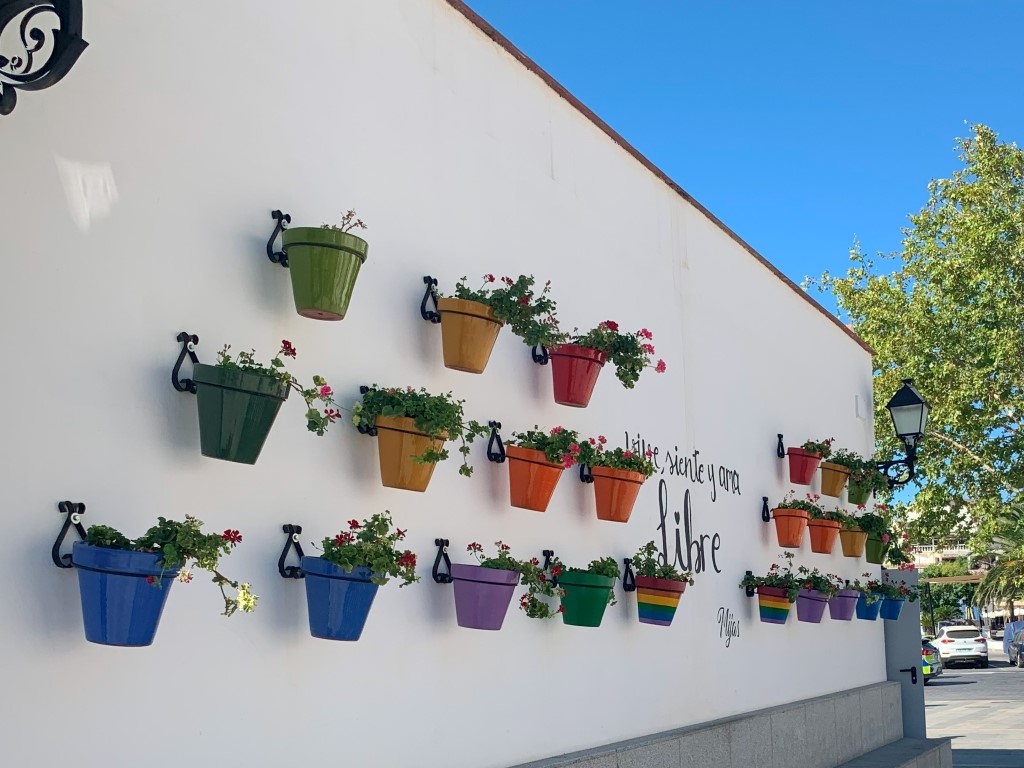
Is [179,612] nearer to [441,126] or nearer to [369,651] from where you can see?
[369,651]

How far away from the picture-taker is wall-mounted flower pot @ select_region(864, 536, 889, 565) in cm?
783

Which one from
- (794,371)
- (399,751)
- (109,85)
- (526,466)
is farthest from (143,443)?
(794,371)

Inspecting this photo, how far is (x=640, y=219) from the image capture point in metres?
5.67

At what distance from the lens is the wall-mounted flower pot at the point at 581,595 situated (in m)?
4.27

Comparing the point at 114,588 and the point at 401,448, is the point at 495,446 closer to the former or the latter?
the point at 401,448

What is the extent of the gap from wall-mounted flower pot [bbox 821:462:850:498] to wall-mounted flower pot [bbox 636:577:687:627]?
2.97 meters

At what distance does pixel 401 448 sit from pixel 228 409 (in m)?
0.73

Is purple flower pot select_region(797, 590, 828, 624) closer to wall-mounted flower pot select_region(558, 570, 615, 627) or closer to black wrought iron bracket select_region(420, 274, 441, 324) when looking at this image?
wall-mounted flower pot select_region(558, 570, 615, 627)

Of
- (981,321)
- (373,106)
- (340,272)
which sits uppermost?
(981,321)

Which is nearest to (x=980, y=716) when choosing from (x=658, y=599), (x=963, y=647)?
(x=658, y=599)

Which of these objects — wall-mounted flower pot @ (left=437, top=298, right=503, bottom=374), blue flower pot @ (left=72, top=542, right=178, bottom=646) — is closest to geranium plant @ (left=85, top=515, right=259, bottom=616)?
blue flower pot @ (left=72, top=542, right=178, bottom=646)

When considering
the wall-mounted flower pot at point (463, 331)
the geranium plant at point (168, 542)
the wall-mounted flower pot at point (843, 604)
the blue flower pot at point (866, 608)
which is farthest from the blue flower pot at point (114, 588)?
the blue flower pot at point (866, 608)

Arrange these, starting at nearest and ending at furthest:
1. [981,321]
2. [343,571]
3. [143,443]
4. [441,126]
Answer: [143,443] → [343,571] → [441,126] → [981,321]

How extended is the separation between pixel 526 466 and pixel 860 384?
607cm
